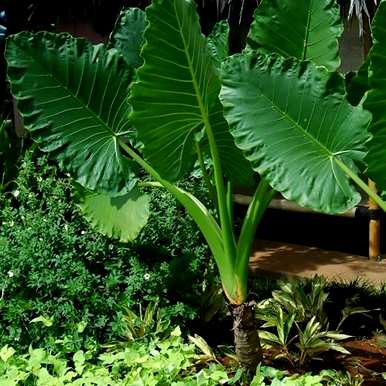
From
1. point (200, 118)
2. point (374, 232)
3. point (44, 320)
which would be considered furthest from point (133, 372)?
point (374, 232)

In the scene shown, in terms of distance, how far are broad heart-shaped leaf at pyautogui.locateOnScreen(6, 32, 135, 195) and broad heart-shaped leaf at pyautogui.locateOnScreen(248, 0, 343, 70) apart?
22.3 inches

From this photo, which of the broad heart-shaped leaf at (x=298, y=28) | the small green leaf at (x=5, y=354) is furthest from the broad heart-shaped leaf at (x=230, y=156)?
the small green leaf at (x=5, y=354)

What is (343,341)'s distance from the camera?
3635 mm

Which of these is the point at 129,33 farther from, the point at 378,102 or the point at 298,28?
the point at 378,102

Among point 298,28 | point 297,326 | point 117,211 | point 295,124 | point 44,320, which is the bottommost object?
point 297,326

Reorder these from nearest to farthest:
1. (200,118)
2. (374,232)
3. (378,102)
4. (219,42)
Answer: (378,102) → (200,118) → (219,42) → (374,232)

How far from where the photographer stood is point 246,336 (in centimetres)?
294

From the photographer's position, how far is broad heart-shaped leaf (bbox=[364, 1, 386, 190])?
224 cm

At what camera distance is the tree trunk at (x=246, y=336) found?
9.58 feet

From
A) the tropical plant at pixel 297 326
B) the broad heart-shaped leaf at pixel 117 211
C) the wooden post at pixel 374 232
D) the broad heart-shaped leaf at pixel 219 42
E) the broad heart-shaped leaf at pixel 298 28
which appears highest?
the broad heart-shaped leaf at pixel 298 28

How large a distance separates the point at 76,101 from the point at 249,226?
2.70ft

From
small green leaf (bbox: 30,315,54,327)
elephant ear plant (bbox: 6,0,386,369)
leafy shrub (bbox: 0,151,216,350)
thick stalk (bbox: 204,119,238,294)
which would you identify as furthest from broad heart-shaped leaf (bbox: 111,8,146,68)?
small green leaf (bbox: 30,315,54,327)

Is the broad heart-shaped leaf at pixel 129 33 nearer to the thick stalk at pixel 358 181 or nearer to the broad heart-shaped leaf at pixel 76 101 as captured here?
the broad heart-shaped leaf at pixel 76 101

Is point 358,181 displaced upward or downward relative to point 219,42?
downward
